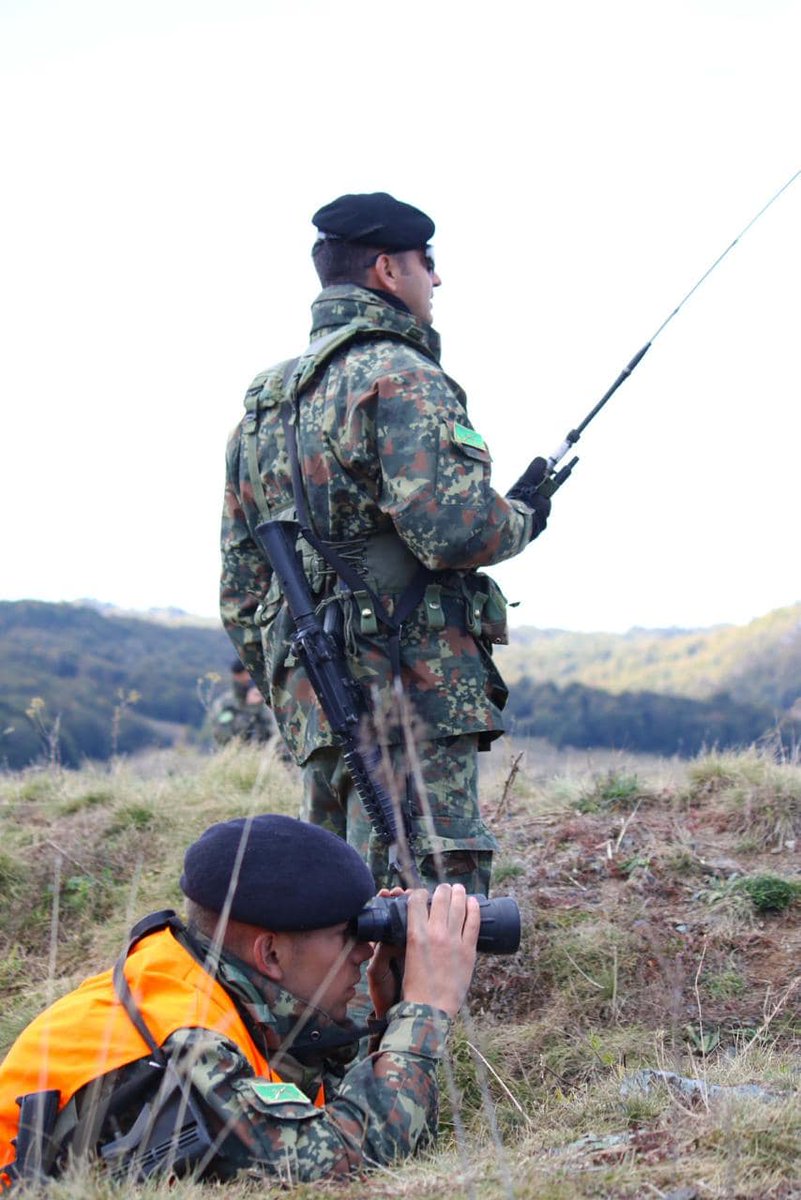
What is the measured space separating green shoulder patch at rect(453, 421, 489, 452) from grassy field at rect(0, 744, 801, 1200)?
3.63 ft

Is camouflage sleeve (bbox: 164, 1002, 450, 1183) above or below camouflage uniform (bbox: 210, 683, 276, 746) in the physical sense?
below

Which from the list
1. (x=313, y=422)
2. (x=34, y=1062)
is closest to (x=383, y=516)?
(x=313, y=422)

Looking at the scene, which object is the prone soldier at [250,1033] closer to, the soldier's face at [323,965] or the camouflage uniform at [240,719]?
the soldier's face at [323,965]

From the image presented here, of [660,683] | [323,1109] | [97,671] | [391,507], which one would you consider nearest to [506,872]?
[391,507]

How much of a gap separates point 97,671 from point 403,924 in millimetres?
46621

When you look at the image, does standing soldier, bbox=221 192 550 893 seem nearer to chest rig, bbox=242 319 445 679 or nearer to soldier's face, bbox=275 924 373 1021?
chest rig, bbox=242 319 445 679

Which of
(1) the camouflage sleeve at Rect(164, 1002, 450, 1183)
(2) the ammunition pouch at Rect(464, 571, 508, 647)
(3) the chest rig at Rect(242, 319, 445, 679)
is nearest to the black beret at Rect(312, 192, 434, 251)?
(3) the chest rig at Rect(242, 319, 445, 679)

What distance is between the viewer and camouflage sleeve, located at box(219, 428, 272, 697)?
402 centimetres

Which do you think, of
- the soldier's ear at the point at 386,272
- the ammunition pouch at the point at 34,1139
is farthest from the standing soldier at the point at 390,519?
the ammunition pouch at the point at 34,1139

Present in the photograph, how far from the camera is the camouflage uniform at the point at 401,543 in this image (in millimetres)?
3398

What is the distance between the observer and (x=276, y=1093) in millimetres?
2471

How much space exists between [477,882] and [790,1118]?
4.00 feet

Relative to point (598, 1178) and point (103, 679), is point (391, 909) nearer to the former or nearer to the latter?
point (598, 1178)

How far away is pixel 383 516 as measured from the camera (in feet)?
11.8
